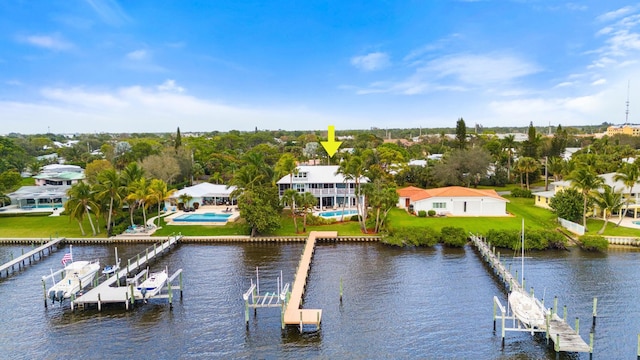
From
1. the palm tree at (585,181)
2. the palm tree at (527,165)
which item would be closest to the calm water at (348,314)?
the palm tree at (585,181)

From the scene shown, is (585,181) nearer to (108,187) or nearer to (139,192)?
(139,192)

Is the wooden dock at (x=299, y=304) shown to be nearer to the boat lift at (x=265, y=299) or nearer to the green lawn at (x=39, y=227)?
the boat lift at (x=265, y=299)

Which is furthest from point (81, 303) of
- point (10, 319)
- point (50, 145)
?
point (50, 145)

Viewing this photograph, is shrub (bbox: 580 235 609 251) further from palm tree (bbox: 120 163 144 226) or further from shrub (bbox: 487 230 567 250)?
palm tree (bbox: 120 163 144 226)

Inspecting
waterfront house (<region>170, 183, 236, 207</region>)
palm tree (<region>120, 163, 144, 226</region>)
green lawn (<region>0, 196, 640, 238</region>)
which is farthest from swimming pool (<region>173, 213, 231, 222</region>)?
palm tree (<region>120, 163, 144, 226</region>)

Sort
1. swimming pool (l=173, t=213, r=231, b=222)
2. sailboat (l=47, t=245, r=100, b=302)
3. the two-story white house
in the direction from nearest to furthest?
sailboat (l=47, t=245, r=100, b=302), swimming pool (l=173, t=213, r=231, b=222), the two-story white house

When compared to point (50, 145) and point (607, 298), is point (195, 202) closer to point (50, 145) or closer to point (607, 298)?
point (607, 298)
